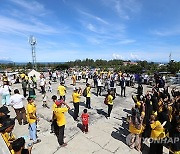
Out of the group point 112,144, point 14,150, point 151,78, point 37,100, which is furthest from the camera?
point 151,78

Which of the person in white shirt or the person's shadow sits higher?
the person in white shirt

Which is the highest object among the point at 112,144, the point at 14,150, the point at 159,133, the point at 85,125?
the point at 14,150

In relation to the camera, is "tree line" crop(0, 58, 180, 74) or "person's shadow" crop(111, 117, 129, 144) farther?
"tree line" crop(0, 58, 180, 74)

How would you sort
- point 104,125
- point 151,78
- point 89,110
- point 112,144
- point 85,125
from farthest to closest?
point 151,78
point 89,110
point 104,125
point 85,125
point 112,144

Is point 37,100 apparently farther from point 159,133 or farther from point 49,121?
point 159,133

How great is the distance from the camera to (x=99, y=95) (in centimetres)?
1348

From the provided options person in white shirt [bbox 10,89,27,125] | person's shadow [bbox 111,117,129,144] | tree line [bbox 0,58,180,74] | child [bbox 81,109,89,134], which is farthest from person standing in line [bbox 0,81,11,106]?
tree line [bbox 0,58,180,74]

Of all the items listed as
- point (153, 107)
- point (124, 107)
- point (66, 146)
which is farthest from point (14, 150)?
point (124, 107)

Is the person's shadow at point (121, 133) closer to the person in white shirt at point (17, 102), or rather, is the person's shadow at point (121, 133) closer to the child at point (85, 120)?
the child at point (85, 120)

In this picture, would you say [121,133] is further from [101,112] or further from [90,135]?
[101,112]

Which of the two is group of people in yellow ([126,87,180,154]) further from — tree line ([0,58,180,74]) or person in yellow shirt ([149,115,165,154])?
tree line ([0,58,180,74])

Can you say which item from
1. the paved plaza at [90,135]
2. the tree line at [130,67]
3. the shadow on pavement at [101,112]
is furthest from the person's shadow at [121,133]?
the tree line at [130,67]

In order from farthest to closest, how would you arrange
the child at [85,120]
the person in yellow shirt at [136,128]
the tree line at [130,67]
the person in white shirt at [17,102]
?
1. the tree line at [130,67]
2. the person in white shirt at [17,102]
3. the child at [85,120]
4. the person in yellow shirt at [136,128]

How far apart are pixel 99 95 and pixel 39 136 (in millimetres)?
7407
